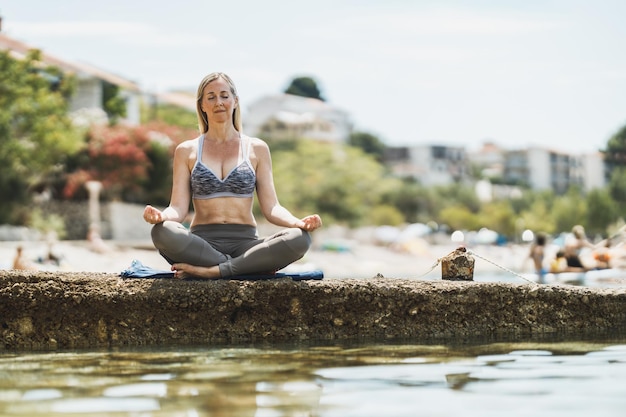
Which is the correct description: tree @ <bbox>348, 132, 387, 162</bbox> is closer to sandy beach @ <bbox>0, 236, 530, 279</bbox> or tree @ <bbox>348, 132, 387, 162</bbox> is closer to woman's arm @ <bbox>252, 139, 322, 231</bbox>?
sandy beach @ <bbox>0, 236, 530, 279</bbox>

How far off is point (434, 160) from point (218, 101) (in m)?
128

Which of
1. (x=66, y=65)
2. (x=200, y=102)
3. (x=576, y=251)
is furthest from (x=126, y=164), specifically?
(x=200, y=102)

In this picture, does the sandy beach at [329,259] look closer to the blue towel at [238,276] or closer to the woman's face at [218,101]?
the woman's face at [218,101]

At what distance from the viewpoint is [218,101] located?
6047 mm

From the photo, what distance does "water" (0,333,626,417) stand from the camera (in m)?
3.65

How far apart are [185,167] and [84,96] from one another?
52195 mm

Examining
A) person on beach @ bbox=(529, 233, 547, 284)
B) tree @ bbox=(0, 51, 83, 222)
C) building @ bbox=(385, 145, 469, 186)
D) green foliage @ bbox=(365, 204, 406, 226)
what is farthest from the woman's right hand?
building @ bbox=(385, 145, 469, 186)

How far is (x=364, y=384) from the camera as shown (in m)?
4.14

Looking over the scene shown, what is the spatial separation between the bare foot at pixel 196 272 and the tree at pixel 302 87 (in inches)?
5207

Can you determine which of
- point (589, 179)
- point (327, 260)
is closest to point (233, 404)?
point (327, 260)

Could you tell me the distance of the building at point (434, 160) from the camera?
12874 cm

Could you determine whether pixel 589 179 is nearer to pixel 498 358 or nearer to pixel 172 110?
pixel 172 110

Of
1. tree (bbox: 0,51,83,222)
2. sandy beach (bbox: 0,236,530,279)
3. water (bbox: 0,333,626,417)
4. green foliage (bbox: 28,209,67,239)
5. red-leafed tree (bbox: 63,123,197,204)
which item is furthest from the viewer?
red-leafed tree (bbox: 63,123,197,204)

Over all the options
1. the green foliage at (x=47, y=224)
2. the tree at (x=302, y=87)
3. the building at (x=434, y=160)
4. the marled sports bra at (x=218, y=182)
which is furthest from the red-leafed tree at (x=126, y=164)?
the tree at (x=302, y=87)
